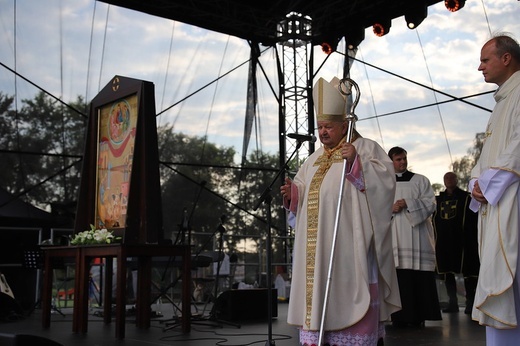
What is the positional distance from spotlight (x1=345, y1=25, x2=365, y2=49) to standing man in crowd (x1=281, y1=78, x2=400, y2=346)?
25.0 feet

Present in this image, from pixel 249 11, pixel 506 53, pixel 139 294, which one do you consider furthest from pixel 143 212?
pixel 249 11

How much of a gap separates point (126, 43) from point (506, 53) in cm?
926

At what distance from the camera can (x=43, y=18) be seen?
10.3 m

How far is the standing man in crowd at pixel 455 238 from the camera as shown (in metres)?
8.45

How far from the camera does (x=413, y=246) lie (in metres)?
6.42

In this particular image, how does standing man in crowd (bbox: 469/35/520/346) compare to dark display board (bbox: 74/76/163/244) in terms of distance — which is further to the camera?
dark display board (bbox: 74/76/163/244)

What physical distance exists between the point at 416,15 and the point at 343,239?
24.9 feet

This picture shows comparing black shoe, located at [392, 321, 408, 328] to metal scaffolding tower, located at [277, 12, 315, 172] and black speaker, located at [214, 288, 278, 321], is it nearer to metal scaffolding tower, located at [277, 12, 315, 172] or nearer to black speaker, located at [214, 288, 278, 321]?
black speaker, located at [214, 288, 278, 321]

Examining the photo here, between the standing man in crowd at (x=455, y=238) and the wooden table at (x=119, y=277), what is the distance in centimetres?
424

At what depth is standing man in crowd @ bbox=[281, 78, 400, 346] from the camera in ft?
11.4

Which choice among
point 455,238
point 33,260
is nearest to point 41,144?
point 33,260

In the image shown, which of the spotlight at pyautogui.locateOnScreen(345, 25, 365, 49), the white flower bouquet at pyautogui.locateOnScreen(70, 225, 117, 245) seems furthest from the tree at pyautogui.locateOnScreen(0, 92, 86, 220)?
the spotlight at pyautogui.locateOnScreen(345, 25, 365, 49)

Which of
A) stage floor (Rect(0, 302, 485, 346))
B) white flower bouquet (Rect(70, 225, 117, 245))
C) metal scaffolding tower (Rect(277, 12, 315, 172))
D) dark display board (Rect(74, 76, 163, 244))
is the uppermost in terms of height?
metal scaffolding tower (Rect(277, 12, 315, 172))

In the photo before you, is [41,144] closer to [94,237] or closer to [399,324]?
[94,237]
